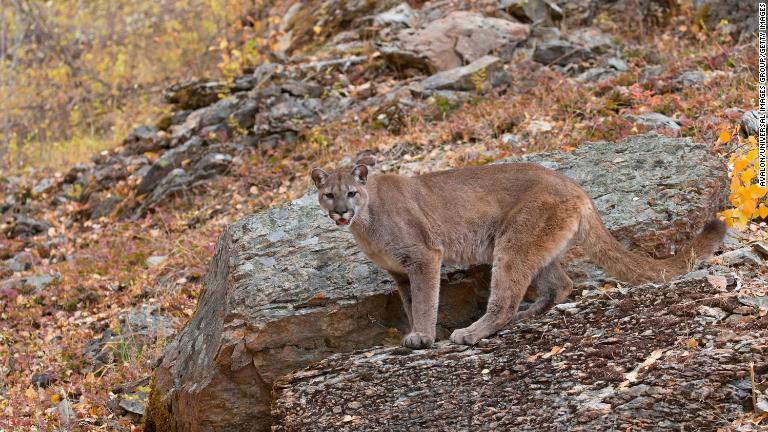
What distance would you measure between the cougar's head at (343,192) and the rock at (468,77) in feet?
21.0

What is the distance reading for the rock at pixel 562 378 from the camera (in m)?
4.84

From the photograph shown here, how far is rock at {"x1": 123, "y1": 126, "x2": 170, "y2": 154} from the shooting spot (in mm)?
15375

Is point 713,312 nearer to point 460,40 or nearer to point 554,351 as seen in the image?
point 554,351

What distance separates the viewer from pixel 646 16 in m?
15.3

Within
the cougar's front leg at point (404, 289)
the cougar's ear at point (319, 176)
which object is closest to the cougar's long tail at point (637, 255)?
the cougar's front leg at point (404, 289)

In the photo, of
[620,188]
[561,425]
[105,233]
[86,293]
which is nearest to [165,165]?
[105,233]

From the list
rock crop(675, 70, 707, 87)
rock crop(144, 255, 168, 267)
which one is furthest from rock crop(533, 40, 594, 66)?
rock crop(144, 255, 168, 267)

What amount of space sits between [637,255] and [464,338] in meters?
1.46

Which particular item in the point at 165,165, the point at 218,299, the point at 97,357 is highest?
the point at 165,165

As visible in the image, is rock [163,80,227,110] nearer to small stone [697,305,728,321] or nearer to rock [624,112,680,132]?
rock [624,112,680,132]

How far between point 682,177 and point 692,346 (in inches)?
98.3

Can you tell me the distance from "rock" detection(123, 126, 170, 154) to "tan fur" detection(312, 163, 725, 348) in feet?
28.7

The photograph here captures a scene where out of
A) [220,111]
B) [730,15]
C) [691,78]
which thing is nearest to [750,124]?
[691,78]

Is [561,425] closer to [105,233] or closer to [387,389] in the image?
[387,389]
